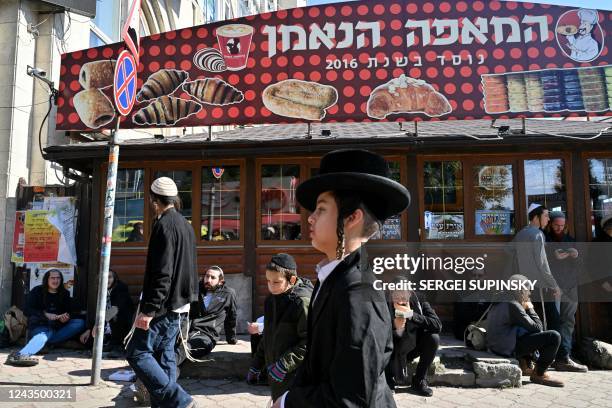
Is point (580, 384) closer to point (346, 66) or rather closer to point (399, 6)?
point (346, 66)

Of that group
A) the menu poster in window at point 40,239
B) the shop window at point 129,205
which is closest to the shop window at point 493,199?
the shop window at point 129,205

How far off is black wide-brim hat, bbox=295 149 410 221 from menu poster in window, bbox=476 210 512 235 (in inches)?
223

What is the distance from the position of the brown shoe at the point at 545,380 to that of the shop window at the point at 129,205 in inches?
227

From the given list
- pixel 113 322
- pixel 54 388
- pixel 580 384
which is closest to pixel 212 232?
pixel 113 322

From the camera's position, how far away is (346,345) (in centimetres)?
141

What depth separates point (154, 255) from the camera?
3.69 meters

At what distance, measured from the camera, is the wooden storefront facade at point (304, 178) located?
673cm

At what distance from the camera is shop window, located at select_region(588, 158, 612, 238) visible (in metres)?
6.82

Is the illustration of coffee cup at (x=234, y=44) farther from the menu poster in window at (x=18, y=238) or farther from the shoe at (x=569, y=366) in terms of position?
the shoe at (x=569, y=366)

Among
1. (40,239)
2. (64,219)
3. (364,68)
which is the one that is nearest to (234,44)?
(364,68)

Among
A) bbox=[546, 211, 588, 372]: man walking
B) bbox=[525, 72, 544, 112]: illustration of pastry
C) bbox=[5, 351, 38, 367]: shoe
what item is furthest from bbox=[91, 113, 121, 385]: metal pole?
bbox=[525, 72, 544, 112]: illustration of pastry

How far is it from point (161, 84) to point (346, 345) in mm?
6301

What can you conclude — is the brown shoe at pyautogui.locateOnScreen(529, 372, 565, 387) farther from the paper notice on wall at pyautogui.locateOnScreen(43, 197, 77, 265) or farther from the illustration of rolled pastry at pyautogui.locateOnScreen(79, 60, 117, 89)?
the illustration of rolled pastry at pyautogui.locateOnScreen(79, 60, 117, 89)

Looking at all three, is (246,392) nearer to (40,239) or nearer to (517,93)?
(40,239)
